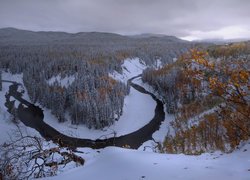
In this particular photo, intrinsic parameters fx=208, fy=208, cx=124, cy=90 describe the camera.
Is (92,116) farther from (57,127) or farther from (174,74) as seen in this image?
(174,74)

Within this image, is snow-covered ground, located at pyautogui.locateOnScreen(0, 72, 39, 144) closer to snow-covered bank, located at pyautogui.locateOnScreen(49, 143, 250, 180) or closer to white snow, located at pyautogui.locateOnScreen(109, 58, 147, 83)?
snow-covered bank, located at pyautogui.locateOnScreen(49, 143, 250, 180)

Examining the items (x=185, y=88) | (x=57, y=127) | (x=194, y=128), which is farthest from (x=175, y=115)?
(x=57, y=127)

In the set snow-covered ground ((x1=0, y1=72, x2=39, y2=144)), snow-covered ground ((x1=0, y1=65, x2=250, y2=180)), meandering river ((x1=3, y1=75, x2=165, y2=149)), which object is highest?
snow-covered ground ((x1=0, y1=65, x2=250, y2=180))

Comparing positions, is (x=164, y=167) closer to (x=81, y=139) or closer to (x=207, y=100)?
(x=81, y=139)

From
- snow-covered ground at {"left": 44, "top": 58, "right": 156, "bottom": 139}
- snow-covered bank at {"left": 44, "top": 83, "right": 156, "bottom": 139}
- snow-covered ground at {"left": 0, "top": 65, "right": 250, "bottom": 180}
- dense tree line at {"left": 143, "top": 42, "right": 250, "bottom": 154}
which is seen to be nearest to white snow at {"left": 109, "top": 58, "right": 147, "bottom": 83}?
dense tree line at {"left": 143, "top": 42, "right": 250, "bottom": 154}


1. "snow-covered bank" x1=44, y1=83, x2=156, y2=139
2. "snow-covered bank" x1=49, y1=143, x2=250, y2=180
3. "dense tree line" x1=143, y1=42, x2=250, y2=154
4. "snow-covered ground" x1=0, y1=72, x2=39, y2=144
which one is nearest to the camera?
"snow-covered bank" x1=49, y1=143, x2=250, y2=180

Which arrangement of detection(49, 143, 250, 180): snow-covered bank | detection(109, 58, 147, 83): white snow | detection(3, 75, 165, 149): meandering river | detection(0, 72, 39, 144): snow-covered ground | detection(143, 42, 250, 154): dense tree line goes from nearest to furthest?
1. detection(49, 143, 250, 180): snow-covered bank
2. detection(143, 42, 250, 154): dense tree line
3. detection(0, 72, 39, 144): snow-covered ground
4. detection(3, 75, 165, 149): meandering river
5. detection(109, 58, 147, 83): white snow

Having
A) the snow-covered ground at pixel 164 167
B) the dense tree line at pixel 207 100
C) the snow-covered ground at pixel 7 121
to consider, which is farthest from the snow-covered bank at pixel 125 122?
the snow-covered ground at pixel 164 167

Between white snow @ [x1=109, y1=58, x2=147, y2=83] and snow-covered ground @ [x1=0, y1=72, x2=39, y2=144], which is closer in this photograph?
snow-covered ground @ [x1=0, y1=72, x2=39, y2=144]
